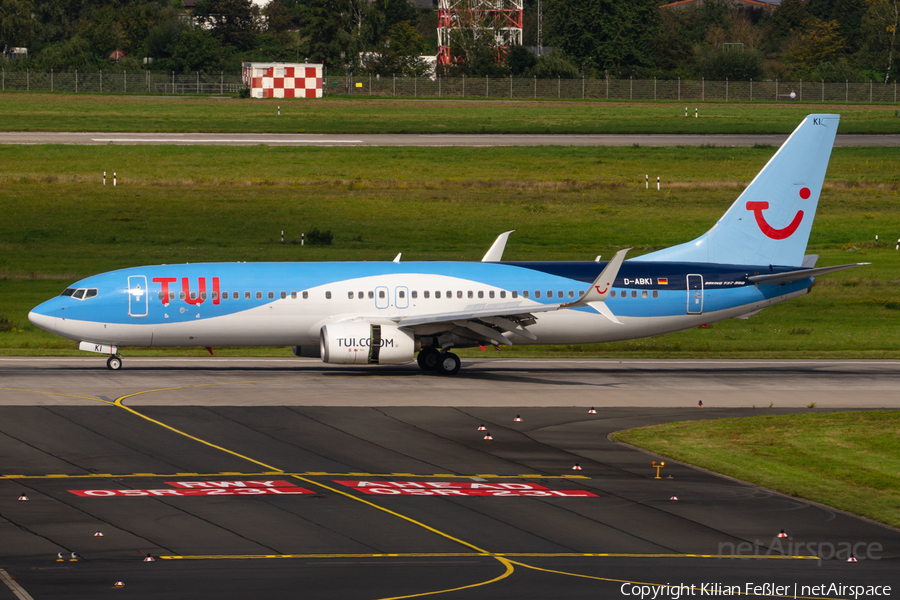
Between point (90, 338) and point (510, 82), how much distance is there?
4191 inches

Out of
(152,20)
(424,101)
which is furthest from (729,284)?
(152,20)

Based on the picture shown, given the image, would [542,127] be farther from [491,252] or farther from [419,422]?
[419,422]

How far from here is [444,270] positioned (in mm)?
42781

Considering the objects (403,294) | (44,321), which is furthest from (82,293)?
(403,294)

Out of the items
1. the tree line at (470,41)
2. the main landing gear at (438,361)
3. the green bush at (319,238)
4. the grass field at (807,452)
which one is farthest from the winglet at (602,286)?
the tree line at (470,41)

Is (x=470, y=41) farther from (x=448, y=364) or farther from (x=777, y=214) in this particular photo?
(x=448, y=364)

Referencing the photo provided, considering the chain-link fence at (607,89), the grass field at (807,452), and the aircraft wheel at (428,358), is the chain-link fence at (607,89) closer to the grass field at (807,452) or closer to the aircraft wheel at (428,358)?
the aircraft wheel at (428,358)

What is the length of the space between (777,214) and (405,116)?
8013 centimetres

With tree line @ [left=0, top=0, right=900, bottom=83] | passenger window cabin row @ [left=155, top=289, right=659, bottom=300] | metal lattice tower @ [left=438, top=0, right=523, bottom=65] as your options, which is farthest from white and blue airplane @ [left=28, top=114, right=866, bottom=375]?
metal lattice tower @ [left=438, top=0, right=523, bottom=65]

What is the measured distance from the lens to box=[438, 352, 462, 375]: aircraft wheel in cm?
4262

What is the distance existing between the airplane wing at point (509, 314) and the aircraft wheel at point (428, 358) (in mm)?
1654

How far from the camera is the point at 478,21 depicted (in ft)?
535

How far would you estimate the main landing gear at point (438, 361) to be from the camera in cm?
4266

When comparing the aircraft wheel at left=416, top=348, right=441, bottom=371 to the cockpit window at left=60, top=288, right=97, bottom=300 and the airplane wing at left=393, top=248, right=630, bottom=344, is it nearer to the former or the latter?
the airplane wing at left=393, top=248, right=630, bottom=344
